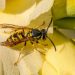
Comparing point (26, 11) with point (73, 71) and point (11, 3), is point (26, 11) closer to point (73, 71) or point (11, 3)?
point (11, 3)

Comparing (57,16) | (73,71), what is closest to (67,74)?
(73,71)

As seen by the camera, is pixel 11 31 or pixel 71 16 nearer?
pixel 71 16

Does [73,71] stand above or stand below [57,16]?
below

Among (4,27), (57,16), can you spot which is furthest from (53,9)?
(4,27)

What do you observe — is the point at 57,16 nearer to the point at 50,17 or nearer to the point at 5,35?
the point at 50,17

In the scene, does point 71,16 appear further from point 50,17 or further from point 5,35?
point 5,35

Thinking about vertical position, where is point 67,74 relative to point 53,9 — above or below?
below

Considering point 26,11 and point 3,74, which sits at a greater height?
point 26,11

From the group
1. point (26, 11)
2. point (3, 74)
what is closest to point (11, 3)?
point (26, 11)
